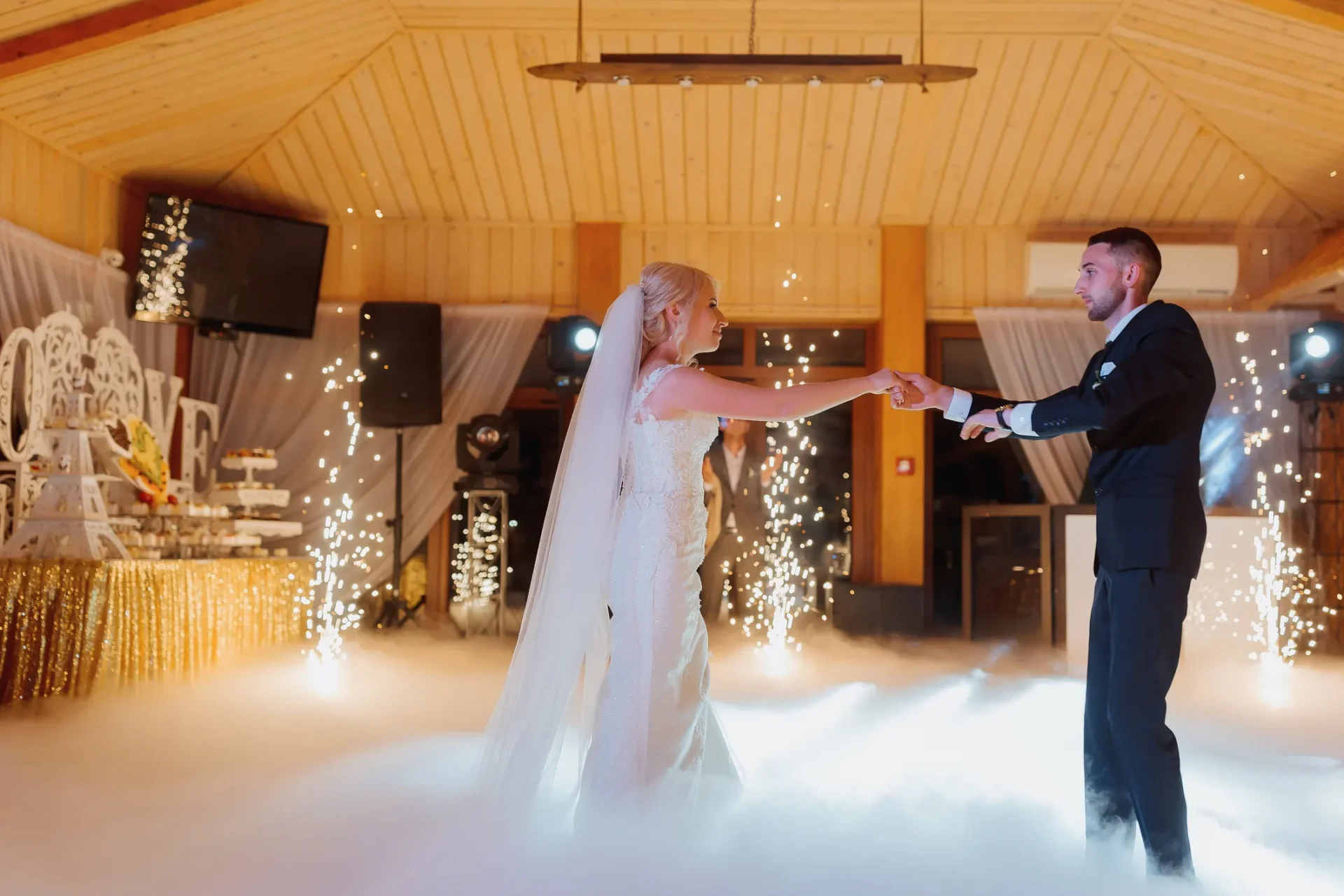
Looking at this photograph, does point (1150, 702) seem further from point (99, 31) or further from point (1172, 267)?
point (1172, 267)

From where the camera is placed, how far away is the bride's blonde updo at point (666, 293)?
3.03 m

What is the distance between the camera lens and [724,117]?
24.2ft

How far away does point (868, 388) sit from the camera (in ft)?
9.62

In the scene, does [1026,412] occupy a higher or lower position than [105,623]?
higher

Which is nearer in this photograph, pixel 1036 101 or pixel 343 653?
pixel 343 653

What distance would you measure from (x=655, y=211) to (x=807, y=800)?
5617mm

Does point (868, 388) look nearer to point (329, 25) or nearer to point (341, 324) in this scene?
point (329, 25)

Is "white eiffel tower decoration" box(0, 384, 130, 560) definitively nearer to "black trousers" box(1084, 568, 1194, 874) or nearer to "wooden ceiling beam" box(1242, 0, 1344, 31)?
"black trousers" box(1084, 568, 1194, 874)

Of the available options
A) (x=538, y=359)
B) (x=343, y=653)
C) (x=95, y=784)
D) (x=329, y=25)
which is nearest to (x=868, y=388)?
(x=95, y=784)

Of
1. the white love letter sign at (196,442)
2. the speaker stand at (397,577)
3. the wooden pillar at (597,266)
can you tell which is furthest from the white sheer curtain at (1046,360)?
the white love letter sign at (196,442)

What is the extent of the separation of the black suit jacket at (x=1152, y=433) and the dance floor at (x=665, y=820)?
0.73m

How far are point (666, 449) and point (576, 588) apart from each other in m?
0.44

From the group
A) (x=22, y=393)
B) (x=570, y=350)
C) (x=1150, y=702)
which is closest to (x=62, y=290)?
(x=22, y=393)

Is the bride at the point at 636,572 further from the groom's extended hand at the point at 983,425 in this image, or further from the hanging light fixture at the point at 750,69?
the hanging light fixture at the point at 750,69
